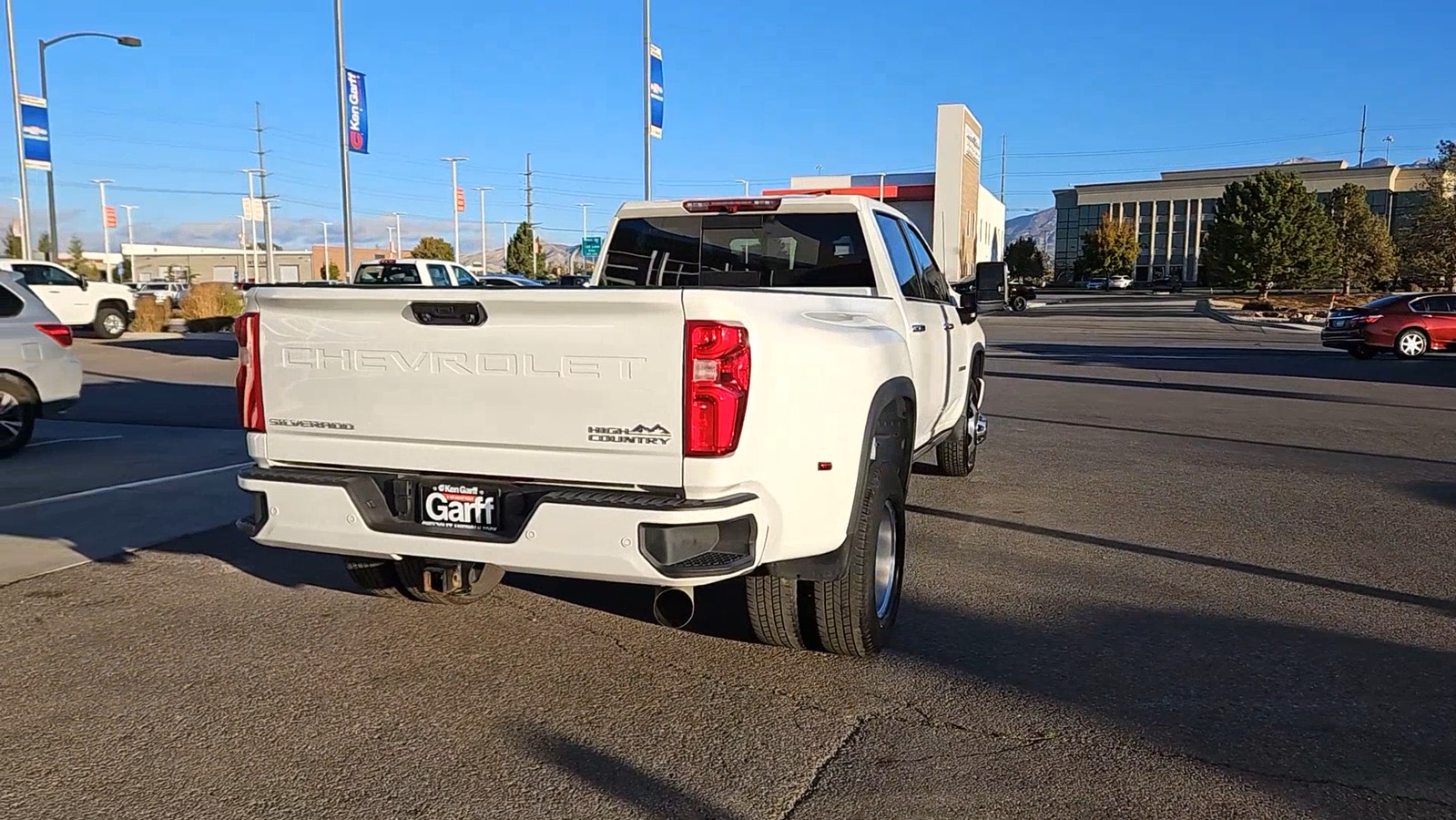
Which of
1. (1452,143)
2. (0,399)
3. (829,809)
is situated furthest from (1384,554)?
(1452,143)

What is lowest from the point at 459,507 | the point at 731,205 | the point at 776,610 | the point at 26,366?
the point at 776,610

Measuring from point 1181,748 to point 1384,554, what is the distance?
3.44 metres

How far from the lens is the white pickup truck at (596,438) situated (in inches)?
142

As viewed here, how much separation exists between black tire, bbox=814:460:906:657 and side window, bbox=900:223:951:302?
2445 mm

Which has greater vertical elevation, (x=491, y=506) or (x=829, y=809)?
(x=491, y=506)

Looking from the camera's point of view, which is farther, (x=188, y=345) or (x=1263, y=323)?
(x=1263, y=323)

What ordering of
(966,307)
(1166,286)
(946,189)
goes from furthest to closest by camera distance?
(1166,286)
(946,189)
(966,307)

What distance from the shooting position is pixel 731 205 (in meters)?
6.01

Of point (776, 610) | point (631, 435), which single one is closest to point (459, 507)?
point (631, 435)

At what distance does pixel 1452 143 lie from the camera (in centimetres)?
4231

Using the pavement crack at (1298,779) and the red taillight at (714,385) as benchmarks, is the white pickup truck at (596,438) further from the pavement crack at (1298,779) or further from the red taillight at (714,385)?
the pavement crack at (1298,779)

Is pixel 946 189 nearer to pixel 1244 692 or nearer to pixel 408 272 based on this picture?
pixel 408 272

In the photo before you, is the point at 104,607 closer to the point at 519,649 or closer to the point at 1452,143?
the point at 519,649

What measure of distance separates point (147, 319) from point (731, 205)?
993 inches
